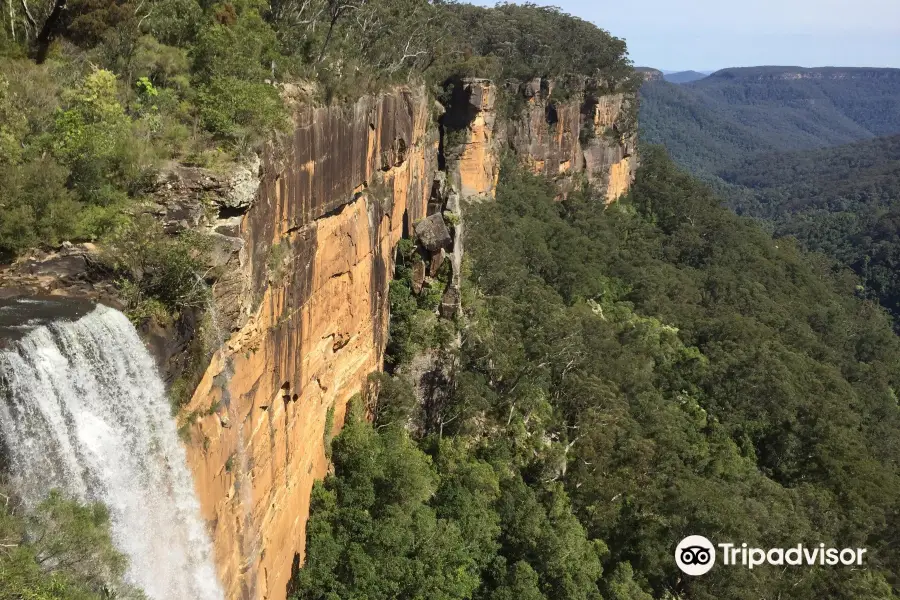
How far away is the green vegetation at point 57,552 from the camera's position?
7586 millimetres

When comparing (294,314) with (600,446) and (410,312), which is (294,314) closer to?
(410,312)

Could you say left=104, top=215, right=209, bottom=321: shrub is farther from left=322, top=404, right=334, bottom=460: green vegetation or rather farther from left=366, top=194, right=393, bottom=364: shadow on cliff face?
left=366, top=194, right=393, bottom=364: shadow on cliff face

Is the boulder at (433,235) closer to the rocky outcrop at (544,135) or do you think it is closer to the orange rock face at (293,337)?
the orange rock face at (293,337)

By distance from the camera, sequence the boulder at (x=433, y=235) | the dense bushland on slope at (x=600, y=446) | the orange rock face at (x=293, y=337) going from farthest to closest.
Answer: the boulder at (x=433, y=235) < the dense bushland on slope at (x=600, y=446) < the orange rock face at (x=293, y=337)

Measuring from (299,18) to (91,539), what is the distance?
2002 centimetres

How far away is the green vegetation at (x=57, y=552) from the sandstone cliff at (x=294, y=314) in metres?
2.71

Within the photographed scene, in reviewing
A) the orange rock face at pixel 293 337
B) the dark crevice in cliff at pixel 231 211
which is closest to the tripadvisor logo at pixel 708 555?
the orange rock face at pixel 293 337

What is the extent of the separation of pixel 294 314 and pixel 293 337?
1.98 ft

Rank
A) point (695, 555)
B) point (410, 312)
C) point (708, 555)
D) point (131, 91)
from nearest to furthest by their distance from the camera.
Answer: point (131, 91) → point (708, 555) → point (695, 555) → point (410, 312)

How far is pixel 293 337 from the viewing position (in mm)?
16844

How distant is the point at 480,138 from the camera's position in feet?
136

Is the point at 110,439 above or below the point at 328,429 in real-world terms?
above

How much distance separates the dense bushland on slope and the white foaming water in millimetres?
7998

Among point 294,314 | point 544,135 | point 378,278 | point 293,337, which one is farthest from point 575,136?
point 293,337
